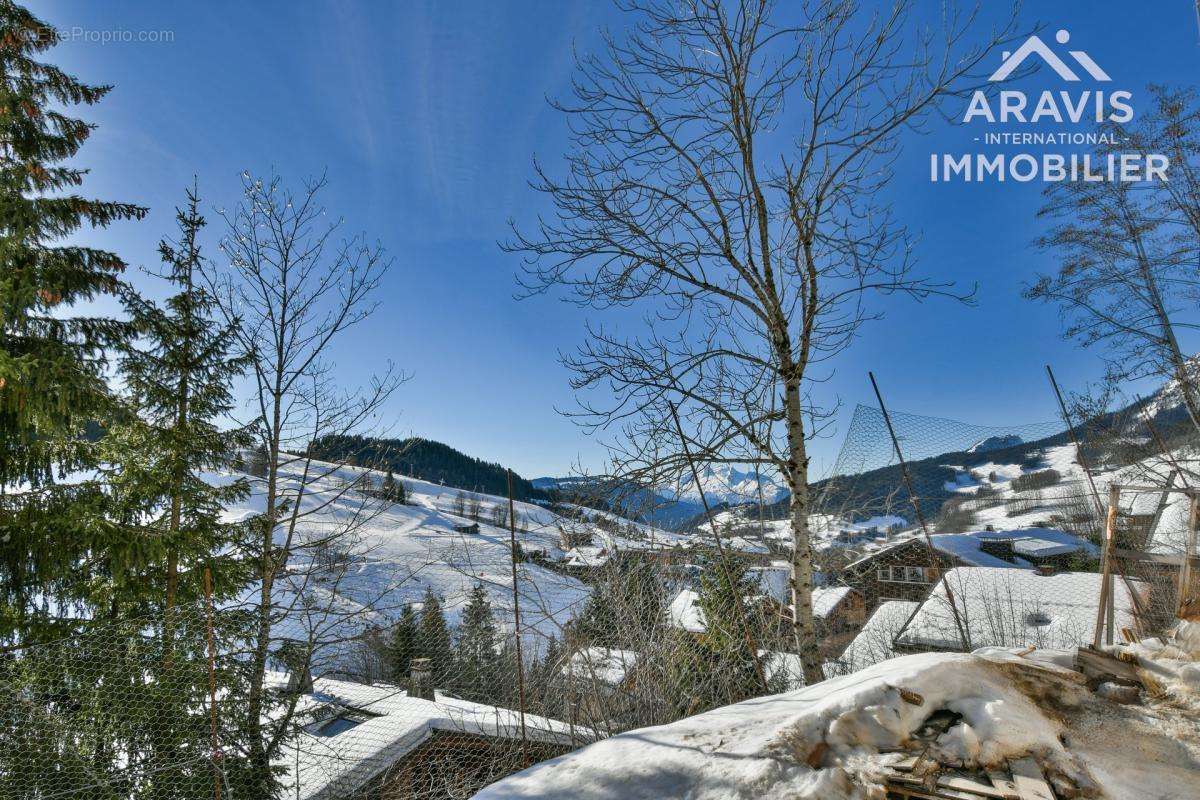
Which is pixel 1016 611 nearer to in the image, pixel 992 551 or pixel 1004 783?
pixel 992 551

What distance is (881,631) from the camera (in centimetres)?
975

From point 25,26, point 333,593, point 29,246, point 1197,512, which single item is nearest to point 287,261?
point 29,246

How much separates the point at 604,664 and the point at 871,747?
3.65 meters

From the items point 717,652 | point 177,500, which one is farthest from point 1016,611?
point 177,500

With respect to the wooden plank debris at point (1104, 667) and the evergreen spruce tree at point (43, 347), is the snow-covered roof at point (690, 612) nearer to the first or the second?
the wooden plank debris at point (1104, 667)

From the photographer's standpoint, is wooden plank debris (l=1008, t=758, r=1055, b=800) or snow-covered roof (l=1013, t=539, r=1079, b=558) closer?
wooden plank debris (l=1008, t=758, r=1055, b=800)

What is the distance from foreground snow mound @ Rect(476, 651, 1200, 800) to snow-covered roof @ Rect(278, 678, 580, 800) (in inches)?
120

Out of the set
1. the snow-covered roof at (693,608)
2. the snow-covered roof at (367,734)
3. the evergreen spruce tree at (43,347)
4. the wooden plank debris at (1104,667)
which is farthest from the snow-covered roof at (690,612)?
the evergreen spruce tree at (43,347)

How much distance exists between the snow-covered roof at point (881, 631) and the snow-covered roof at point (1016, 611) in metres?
0.38

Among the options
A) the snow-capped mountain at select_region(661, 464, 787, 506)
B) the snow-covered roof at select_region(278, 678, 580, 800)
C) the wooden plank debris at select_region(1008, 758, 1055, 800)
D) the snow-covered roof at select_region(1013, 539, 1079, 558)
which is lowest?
the snow-covered roof at select_region(278, 678, 580, 800)

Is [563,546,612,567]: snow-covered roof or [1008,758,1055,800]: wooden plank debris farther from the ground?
[563,546,612,567]: snow-covered roof

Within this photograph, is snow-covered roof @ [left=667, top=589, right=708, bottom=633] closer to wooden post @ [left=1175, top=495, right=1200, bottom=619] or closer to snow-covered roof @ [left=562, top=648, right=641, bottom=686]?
snow-covered roof @ [left=562, top=648, right=641, bottom=686]

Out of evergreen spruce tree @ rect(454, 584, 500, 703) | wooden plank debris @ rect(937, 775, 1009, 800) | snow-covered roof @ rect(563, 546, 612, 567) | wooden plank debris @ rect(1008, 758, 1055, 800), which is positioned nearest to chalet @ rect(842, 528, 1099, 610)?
evergreen spruce tree @ rect(454, 584, 500, 703)

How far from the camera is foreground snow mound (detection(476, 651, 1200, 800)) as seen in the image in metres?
1.85
